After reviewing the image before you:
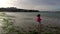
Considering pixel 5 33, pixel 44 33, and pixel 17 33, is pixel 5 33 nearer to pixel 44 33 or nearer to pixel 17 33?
pixel 17 33

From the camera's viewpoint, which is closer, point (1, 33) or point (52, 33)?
point (1, 33)

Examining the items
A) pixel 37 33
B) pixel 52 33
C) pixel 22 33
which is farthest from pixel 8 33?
pixel 52 33

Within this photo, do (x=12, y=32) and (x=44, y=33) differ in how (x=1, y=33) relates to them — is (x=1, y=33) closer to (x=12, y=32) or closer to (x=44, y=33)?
(x=12, y=32)

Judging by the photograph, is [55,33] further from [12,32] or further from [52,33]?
[12,32]

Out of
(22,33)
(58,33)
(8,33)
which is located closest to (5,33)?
(8,33)

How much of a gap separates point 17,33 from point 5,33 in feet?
2.76

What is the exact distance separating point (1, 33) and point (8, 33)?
46 cm

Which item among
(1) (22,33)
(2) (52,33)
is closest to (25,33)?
(1) (22,33)

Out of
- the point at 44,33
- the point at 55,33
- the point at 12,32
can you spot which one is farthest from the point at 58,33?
the point at 12,32

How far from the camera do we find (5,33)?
466 inches

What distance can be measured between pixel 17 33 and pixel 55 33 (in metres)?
2.67

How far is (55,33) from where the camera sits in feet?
41.3

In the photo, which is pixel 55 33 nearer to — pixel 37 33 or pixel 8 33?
pixel 37 33

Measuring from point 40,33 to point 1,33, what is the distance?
8.54 feet
